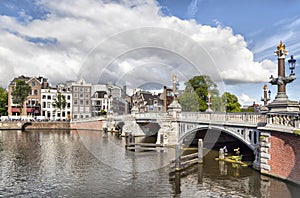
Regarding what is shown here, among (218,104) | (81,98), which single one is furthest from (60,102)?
(218,104)

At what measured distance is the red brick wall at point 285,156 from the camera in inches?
706

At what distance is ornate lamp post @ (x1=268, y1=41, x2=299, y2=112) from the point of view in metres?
19.1

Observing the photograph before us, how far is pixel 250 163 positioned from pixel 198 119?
303 inches

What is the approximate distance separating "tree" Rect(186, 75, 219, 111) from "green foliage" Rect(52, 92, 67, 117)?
46.6m

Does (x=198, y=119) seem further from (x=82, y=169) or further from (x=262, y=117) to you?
(x=82, y=169)

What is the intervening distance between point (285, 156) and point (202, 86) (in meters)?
38.1

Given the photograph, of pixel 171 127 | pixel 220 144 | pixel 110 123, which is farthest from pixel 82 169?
pixel 110 123

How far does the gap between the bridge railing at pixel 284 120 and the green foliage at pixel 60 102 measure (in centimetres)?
7503

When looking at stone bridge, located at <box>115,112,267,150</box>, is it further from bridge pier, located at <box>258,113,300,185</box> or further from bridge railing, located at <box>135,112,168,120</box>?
bridge pier, located at <box>258,113,300,185</box>

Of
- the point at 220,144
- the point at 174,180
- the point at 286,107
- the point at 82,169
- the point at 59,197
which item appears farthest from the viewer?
the point at 220,144

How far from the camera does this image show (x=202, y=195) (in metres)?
17.8

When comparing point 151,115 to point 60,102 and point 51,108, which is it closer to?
point 60,102

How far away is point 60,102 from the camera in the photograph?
279 ft

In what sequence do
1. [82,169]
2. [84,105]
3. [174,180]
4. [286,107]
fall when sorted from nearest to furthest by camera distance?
[286,107] → [174,180] → [82,169] → [84,105]
